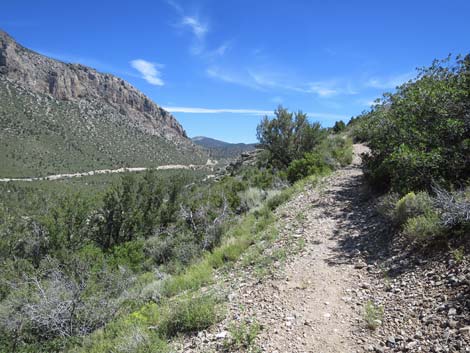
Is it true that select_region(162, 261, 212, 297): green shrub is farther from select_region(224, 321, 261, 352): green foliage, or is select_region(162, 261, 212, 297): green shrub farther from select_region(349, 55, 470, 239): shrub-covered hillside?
select_region(349, 55, 470, 239): shrub-covered hillside

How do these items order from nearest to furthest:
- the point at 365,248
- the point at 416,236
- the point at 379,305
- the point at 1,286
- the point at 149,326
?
the point at 379,305 < the point at 149,326 < the point at 416,236 < the point at 365,248 < the point at 1,286

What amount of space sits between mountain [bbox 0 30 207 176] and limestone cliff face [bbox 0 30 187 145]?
372 millimetres

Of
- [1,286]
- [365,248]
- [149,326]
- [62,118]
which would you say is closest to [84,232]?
[1,286]

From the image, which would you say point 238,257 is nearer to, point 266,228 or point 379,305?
point 266,228

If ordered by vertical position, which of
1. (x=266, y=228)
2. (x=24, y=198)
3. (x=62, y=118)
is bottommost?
(x=24, y=198)

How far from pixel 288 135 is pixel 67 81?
15414 cm

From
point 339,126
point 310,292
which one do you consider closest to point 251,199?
point 310,292

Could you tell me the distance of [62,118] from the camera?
103750mm

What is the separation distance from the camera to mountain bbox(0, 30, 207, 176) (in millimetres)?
82562

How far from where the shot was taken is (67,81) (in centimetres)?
14038

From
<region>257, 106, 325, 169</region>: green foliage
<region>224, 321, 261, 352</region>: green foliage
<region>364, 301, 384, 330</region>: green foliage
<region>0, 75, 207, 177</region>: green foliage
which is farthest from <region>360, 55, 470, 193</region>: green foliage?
<region>0, 75, 207, 177</region>: green foliage

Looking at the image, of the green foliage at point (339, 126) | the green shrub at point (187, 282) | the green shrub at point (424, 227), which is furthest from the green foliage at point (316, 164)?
the green foliage at point (339, 126)

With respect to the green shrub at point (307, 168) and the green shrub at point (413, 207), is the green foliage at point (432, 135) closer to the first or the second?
the green shrub at point (413, 207)

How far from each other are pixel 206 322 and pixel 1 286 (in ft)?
36.2
